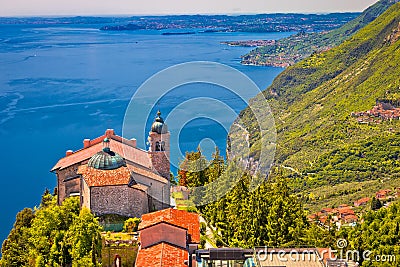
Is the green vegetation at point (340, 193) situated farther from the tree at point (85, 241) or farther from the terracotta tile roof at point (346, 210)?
the tree at point (85, 241)

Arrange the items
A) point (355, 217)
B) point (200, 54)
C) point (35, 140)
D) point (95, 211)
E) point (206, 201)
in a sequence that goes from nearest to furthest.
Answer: point (95, 211) < point (206, 201) < point (355, 217) < point (35, 140) < point (200, 54)

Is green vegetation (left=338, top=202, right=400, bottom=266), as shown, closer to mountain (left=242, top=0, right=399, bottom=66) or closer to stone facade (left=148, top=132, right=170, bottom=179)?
stone facade (left=148, top=132, right=170, bottom=179)

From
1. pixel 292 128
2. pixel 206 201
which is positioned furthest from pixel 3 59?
pixel 206 201

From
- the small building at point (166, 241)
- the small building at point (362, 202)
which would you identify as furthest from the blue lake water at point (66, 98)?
the small building at point (166, 241)

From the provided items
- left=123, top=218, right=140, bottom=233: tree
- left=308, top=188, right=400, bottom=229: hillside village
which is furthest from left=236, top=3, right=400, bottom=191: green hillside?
left=123, top=218, right=140, bottom=233: tree

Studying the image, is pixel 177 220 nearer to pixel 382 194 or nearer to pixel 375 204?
pixel 375 204

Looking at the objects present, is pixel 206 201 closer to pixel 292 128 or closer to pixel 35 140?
pixel 35 140
